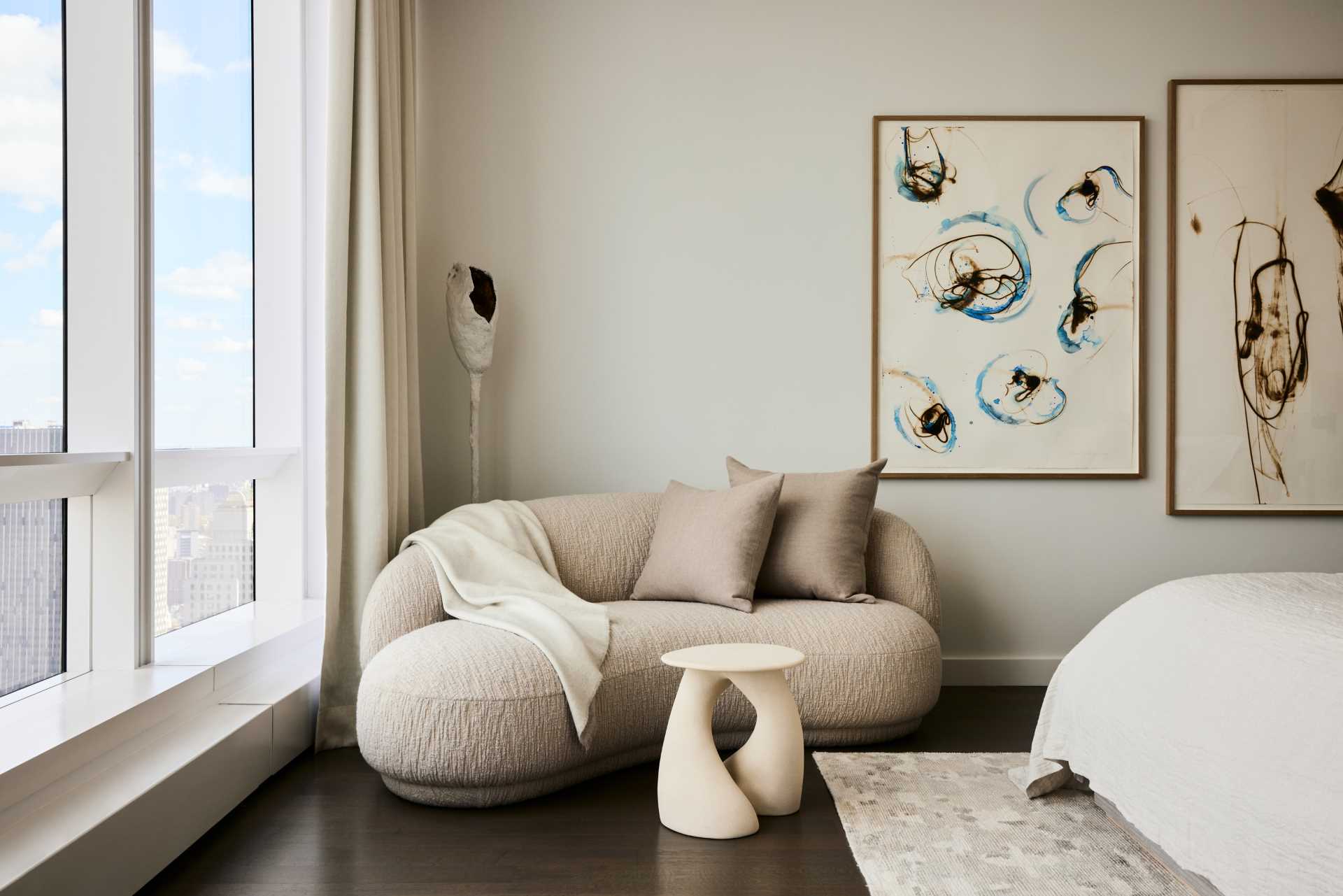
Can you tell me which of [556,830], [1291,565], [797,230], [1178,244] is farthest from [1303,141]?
[556,830]

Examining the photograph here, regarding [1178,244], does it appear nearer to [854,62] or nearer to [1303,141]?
[1303,141]

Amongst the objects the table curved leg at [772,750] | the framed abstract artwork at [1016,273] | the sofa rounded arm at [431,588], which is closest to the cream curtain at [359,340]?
the sofa rounded arm at [431,588]

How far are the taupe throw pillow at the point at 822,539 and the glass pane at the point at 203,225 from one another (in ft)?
5.53

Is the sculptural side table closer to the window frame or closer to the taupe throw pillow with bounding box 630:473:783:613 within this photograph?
the taupe throw pillow with bounding box 630:473:783:613

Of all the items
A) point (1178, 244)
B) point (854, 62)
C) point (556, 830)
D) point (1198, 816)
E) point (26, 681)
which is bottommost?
point (556, 830)

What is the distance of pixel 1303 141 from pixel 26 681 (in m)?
4.44

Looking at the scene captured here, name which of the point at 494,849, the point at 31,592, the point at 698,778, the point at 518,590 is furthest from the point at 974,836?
the point at 31,592

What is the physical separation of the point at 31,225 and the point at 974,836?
242 centimetres

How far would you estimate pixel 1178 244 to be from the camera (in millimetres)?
3650

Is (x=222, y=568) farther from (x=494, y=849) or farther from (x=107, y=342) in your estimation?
(x=494, y=849)

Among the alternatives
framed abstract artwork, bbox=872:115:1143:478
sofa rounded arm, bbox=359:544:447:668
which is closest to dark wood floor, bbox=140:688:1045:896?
sofa rounded arm, bbox=359:544:447:668

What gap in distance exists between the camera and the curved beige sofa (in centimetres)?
229

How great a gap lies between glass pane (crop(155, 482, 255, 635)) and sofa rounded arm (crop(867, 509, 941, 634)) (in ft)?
6.66

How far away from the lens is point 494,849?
2094 mm
